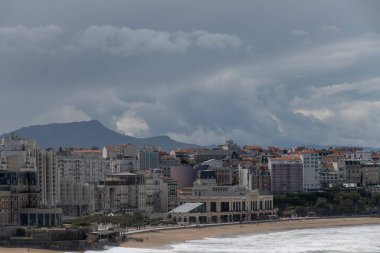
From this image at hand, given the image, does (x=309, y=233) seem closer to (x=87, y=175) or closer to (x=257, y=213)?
(x=257, y=213)

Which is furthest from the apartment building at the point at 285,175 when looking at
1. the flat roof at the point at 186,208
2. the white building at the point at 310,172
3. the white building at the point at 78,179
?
the flat roof at the point at 186,208

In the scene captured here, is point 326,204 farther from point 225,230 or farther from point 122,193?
point 225,230

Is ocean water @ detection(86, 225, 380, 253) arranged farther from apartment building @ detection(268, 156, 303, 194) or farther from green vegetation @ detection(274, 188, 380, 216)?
apartment building @ detection(268, 156, 303, 194)

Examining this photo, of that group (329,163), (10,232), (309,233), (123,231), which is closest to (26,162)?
(123,231)

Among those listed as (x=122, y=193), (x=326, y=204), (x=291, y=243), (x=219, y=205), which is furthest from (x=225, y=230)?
(x=326, y=204)

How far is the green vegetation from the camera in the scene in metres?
156

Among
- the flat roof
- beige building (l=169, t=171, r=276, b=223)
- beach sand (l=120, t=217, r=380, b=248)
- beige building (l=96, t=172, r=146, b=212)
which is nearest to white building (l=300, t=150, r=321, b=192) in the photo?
beach sand (l=120, t=217, r=380, b=248)

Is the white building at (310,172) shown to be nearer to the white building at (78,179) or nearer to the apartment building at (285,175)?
the apartment building at (285,175)

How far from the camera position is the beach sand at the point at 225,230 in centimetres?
9926

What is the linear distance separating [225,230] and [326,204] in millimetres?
41434

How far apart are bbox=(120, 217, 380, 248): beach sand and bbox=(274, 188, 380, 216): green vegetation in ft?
29.0

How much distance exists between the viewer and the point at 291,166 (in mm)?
172750

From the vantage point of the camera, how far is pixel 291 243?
322 ft

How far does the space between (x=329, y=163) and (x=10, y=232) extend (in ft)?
381
